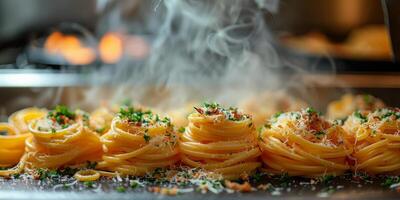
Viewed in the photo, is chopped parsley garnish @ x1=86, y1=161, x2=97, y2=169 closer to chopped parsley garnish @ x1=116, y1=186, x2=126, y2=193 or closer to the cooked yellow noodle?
chopped parsley garnish @ x1=116, y1=186, x2=126, y2=193

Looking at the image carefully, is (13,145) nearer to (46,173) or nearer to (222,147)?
(46,173)

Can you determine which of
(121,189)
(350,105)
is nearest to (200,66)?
(350,105)

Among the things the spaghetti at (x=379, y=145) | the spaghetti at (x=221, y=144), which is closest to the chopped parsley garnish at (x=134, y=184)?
the spaghetti at (x=221, y=144)

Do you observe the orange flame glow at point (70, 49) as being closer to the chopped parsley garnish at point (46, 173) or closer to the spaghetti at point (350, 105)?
the chopped parsley garnish at point (46, 173)

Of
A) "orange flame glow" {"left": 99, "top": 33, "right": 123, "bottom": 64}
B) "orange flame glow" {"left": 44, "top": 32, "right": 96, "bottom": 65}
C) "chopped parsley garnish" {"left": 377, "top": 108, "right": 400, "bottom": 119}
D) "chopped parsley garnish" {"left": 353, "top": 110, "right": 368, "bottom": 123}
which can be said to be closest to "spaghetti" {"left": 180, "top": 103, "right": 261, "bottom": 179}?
Answer: "chopped parsley garnish" {"left": 353, "top": 110, "right": 368, "bottom": 123}

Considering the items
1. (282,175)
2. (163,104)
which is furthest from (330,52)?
(282,175)

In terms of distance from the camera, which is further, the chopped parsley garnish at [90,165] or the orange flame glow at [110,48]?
the orange flame glow at [110,48]

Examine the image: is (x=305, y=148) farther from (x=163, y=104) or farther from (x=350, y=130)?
(x=163, y=104)
